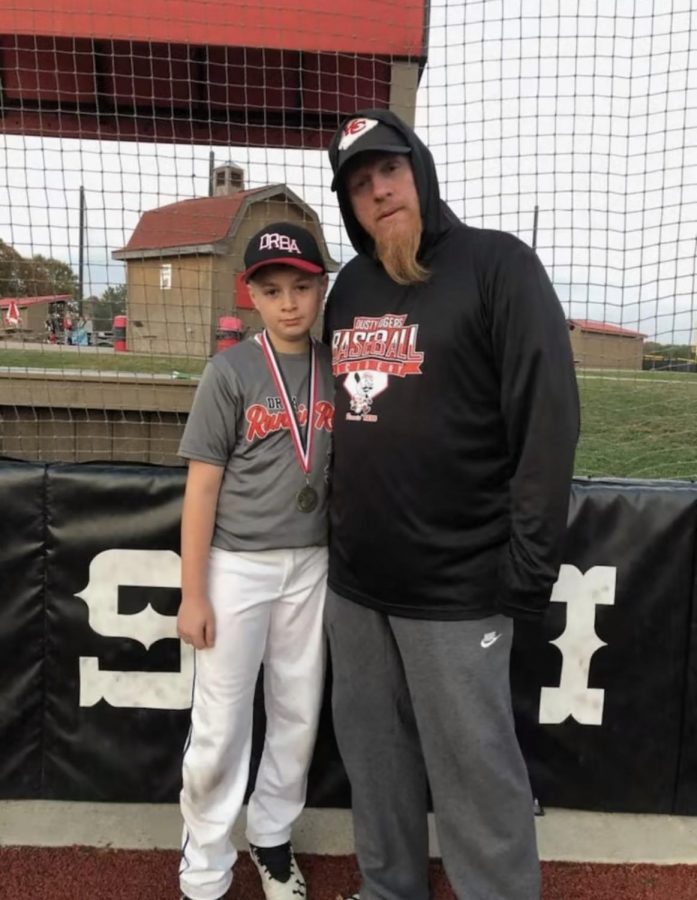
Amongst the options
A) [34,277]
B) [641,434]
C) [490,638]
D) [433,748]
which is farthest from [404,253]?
[641,434]

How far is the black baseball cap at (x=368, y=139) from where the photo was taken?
1684mm

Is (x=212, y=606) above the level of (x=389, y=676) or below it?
above

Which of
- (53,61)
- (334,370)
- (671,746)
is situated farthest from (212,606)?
(53,61)

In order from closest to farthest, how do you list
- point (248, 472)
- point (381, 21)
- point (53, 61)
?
point (248, 472) < point (381, 21) < point (53, 61)

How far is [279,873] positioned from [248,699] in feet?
1.77

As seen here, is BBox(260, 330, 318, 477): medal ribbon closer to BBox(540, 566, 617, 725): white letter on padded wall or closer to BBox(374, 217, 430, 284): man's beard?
BBox(374, 217, 430, 284): man's beard

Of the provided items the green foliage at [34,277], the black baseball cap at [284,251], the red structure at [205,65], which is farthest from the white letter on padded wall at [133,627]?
the red structure at [205,65]

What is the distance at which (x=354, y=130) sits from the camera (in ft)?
5.70

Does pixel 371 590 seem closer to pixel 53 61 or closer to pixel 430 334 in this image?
pixel 430 334

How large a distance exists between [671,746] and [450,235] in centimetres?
192

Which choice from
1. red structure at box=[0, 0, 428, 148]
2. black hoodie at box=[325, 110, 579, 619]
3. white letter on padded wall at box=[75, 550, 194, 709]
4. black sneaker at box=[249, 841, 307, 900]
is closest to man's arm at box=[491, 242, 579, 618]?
black hoodie at box=[325, 110, 579, 619]

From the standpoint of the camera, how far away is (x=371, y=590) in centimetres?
177

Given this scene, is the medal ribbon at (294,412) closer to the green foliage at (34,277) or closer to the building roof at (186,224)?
the building roof at (186,224)

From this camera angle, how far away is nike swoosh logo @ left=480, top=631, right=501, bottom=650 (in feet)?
5.58
